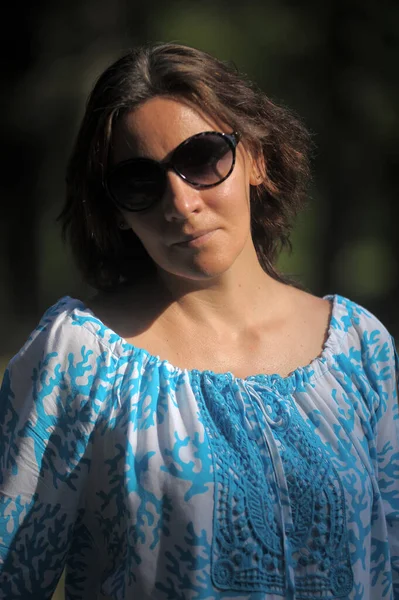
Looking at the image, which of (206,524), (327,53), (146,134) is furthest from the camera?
(327,53)

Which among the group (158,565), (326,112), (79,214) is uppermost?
(326,112)

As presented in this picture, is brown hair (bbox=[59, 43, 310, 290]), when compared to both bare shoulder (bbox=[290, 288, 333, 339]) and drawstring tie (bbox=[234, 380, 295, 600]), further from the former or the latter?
drawstring tie (bbox=[234, 380, 295, 600])

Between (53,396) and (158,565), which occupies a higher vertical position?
(53,396)

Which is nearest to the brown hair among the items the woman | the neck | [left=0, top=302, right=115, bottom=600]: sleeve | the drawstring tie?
the woman

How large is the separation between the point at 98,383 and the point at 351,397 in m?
0.61

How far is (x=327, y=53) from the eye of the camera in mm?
5918

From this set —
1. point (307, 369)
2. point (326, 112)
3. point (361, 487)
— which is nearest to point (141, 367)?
point (307, 369)

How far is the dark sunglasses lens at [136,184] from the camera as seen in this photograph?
5.74 feet

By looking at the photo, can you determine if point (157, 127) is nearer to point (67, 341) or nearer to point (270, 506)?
point (67, 341)

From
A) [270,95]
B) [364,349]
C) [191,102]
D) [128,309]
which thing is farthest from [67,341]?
[270,95]

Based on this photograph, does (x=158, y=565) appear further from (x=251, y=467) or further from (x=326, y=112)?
(x=326, y=112)

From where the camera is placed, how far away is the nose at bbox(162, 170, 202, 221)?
1.74 metres

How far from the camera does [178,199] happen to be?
1736mm

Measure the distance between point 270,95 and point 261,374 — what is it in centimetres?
397
